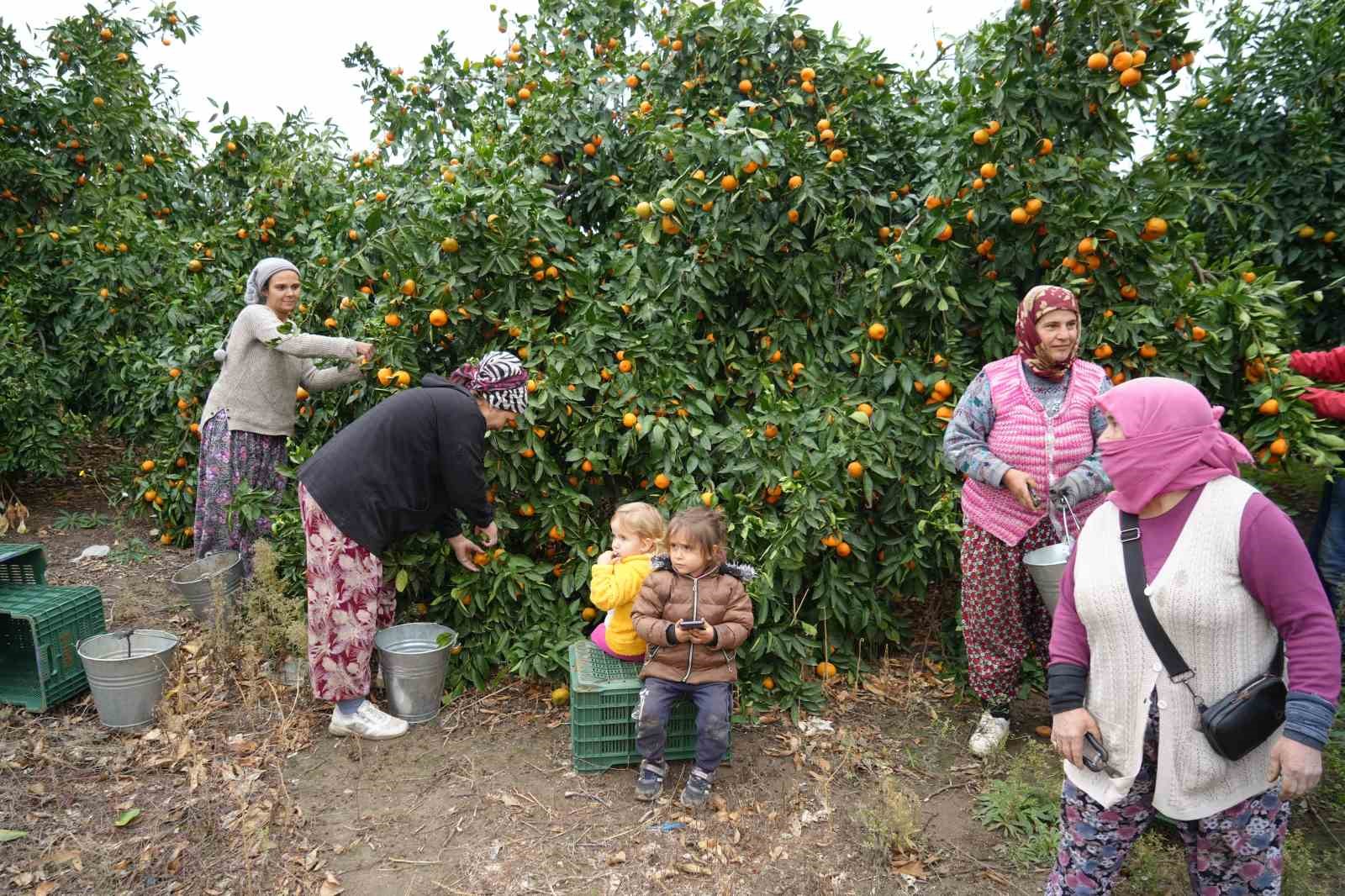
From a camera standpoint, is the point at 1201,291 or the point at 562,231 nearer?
the point at 1201,291

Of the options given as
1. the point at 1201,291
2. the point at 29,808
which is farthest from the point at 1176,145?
the point at 29,808

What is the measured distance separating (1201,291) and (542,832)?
3.39 m

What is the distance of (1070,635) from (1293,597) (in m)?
0.45

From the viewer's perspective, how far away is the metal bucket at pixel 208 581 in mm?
4297

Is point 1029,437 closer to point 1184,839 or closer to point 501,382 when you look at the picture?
point 1184,839

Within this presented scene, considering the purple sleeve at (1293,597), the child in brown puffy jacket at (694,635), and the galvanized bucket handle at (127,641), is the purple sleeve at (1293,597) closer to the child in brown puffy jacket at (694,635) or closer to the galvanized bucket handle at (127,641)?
the child in brown puffy jacket at (694,635)

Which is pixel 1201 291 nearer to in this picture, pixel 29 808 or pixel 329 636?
pixel 329 636

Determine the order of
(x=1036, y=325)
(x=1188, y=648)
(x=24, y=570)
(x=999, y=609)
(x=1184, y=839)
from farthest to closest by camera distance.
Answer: (x=24, y=570) < (x=999, y=609) < (x=1036, y=325) < (x=1184, y=839) < (x=1188, y=648)

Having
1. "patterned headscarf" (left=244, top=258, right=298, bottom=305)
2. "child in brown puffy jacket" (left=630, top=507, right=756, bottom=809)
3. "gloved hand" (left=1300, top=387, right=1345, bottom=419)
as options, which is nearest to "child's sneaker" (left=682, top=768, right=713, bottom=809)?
"child in brown puffy jacket" (left=630, top=507, right=756, bottom=809)

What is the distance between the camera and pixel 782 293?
417 cm

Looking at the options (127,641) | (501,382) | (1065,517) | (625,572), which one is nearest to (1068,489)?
(1065,517)

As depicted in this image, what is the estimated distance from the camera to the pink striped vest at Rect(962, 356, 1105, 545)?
302cm

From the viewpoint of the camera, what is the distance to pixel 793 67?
4.66 m

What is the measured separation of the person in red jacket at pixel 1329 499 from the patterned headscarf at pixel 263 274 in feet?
14.5
